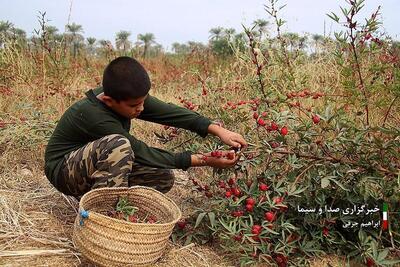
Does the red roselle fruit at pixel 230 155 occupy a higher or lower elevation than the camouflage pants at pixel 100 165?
higher

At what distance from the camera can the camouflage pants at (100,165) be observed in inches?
95.0

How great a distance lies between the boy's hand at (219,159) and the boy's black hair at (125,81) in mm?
455

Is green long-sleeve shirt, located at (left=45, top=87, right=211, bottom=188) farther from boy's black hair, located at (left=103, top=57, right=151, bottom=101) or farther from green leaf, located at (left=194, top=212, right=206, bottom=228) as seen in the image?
green leaf, located at (left=194, top=212, right=206, bottom=228)

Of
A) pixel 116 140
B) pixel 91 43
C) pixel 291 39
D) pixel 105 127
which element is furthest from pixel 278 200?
pixel 91 43

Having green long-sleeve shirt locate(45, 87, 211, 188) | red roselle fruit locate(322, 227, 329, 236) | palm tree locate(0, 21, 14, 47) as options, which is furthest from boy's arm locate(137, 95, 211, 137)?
palm tree locate(0, 21, 14, 47)

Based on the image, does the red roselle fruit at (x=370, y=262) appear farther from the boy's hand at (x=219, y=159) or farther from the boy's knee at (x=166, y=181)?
the boy's knee at (x=166, y=181)

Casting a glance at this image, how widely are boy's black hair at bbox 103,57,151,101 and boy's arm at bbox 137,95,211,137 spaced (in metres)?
0.41

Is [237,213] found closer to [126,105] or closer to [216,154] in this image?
[216,154]

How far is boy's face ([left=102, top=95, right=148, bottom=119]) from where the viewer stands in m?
2.44

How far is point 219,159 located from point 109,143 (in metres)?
0.58

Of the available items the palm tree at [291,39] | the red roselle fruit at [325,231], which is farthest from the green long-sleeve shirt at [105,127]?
the palm tree at [291,39]

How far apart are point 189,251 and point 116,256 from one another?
503mm

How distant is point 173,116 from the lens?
2.86 m

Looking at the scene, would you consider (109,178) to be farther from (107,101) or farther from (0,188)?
(0,188)
